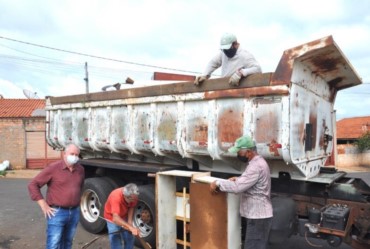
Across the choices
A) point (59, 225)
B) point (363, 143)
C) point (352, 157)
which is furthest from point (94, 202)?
point (363, 143)

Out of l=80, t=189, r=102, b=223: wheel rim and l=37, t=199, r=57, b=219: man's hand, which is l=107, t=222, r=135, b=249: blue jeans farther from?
l=80, t=189, r=102, b=223: wheel rim

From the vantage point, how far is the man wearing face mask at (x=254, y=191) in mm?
3799

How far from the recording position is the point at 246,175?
3.80 metres

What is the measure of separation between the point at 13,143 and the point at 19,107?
311 cm

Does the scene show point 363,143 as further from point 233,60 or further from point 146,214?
point 146,214

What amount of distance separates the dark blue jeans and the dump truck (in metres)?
0.28

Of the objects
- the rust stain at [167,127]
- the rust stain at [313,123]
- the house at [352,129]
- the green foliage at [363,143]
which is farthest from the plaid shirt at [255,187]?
the house at [352,129]

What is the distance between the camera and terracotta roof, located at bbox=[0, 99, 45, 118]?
1998 cm

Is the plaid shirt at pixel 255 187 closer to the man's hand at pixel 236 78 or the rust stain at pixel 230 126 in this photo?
the rust stain at pixel 230 126

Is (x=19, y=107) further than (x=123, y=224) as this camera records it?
Yes

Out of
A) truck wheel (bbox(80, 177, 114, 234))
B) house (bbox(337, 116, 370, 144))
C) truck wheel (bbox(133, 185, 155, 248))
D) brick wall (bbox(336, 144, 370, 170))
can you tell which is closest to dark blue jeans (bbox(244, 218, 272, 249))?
truck wheel (bbox(133, 185, 155, 248))

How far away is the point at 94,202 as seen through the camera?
21.1ft

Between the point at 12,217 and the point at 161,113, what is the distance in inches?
171

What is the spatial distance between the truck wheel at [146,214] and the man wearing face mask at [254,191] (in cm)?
164
